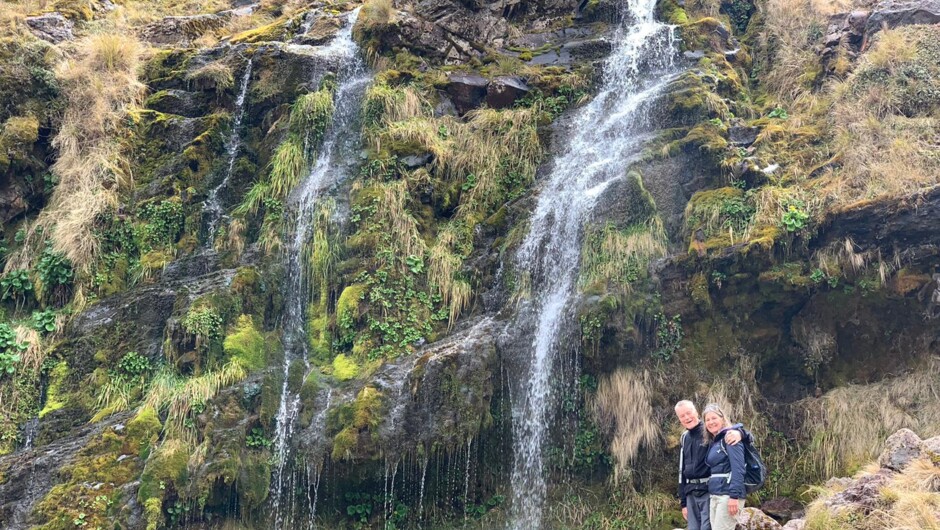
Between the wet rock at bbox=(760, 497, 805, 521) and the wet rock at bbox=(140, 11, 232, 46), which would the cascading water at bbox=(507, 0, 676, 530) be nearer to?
the wet rock at bbox=(760, 497, 805, 521)

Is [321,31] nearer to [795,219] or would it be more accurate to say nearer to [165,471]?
[165,471]

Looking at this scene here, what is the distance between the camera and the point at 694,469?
5688 millimetres

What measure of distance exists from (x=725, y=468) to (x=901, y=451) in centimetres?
267

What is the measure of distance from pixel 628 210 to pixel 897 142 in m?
3.87

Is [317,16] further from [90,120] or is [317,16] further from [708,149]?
[708,149]

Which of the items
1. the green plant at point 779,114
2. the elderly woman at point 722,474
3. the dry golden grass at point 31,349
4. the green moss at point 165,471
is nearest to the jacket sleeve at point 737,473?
the elderly woman at point 722,474

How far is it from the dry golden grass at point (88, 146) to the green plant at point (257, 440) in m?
4.10

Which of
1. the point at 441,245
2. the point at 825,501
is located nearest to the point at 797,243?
the point at 825,501

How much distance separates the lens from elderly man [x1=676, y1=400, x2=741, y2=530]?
18.5 feet

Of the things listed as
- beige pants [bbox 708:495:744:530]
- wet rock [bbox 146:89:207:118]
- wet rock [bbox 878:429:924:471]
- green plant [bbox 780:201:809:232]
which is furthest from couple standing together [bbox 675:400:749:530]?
wet rock [bbox 146:89:207:118]

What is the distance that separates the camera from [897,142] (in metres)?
9.74

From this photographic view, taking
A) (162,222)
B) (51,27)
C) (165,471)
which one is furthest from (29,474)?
(51,27)

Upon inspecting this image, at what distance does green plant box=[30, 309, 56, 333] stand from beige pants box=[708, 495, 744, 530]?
9.24m

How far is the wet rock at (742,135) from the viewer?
1110 cm
